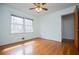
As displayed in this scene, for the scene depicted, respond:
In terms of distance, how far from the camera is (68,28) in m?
1.43

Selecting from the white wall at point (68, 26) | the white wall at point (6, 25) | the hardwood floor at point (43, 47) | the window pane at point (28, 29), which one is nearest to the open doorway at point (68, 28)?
the white wall at point (68, 26)

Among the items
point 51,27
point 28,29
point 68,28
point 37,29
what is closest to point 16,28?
point 28,29

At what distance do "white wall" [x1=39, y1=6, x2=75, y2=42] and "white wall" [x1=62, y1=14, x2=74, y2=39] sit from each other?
81 mm

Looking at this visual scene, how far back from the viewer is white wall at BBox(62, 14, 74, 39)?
1.43 metres

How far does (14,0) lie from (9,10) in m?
0.31

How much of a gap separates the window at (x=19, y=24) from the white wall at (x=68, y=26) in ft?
2.36

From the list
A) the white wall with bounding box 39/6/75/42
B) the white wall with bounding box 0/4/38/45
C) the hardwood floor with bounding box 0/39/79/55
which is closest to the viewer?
the white wall with bounding box 0/4/38/45

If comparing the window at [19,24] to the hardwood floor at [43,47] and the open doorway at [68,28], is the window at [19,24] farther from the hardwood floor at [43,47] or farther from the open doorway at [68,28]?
the open doorway at [68,28]

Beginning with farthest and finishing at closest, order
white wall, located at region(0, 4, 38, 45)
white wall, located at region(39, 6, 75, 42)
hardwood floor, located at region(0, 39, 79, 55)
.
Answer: white wall, located at region(39, 6, 75, 42) → hardwood floor, located at region(0, 39, 79, 55) → white wall, located at region(0, 4, 38, 45)

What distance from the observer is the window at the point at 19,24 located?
126 centimetres

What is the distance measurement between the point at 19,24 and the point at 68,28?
950 mm

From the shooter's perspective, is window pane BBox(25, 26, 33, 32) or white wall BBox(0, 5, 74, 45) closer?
white wall BBox(0, 5, 74, 45)

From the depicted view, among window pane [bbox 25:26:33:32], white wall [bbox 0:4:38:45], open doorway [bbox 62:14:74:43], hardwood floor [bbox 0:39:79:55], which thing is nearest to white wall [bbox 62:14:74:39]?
open doorway [bbox 62:14:74:43]

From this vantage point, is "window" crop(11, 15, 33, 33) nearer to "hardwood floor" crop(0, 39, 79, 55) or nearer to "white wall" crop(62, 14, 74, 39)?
"hardwood floor" crop(0, 39, 79, 55)
